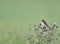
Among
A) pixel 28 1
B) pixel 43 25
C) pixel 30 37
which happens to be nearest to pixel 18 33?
pixel 30 37

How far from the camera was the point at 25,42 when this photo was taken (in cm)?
407


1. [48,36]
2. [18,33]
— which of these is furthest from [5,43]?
[48,36]

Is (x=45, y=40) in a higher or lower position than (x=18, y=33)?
lower

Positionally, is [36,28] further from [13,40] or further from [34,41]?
[13,40]

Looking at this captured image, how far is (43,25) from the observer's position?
3.13 m

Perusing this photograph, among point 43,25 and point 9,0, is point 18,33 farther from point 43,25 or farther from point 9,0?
point 9,0

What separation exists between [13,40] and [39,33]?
101 cm

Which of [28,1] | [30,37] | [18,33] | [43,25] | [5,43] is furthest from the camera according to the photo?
[28,1]

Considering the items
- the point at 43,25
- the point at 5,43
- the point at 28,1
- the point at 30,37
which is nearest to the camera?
the point at 43,25

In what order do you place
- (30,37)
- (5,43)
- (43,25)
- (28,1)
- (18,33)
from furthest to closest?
1. (28,1)
2. (18,33)
3. (5,43)
4. (30,37)
5. (43,25)

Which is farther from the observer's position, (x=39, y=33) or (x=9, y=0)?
(x=9, y=0)

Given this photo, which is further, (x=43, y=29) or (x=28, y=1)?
A: (x=28, y=1)

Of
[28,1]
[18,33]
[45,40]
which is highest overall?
[28,1]

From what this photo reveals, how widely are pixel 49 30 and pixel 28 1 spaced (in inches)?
338
